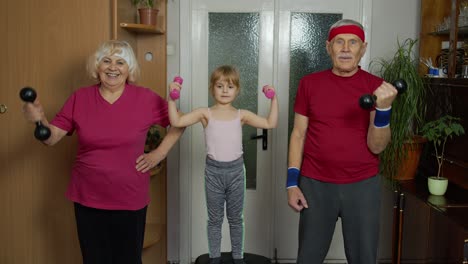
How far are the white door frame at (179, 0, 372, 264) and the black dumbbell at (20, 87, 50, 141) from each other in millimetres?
1521

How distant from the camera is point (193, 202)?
11.9ft

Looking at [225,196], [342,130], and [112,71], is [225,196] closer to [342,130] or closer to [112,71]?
[342,130]

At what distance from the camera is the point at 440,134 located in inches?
112

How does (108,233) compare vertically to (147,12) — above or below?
below

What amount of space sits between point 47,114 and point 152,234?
1.05m

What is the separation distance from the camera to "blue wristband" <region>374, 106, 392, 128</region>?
1.93m

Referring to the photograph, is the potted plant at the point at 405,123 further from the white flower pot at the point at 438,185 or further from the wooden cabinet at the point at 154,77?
the wooden cabinet at the point at 154,77

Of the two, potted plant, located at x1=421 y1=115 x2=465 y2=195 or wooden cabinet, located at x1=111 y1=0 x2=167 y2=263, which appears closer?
potted plant, located at x1=421 y1=115 x2=465 y2=195

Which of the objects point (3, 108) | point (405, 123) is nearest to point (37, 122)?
point (3, 108)

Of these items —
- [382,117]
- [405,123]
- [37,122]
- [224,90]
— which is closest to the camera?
[382,117]

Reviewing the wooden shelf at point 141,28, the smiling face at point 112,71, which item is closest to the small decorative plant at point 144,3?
the wooden shelf at point 141,28

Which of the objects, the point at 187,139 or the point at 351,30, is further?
the point at 187,139

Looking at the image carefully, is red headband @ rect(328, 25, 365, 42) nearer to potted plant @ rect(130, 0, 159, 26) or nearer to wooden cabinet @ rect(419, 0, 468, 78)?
wooden cabinet @ rect(419, 0, 468, 78)

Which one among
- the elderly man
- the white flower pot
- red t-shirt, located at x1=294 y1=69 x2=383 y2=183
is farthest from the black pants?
the white flower pot
